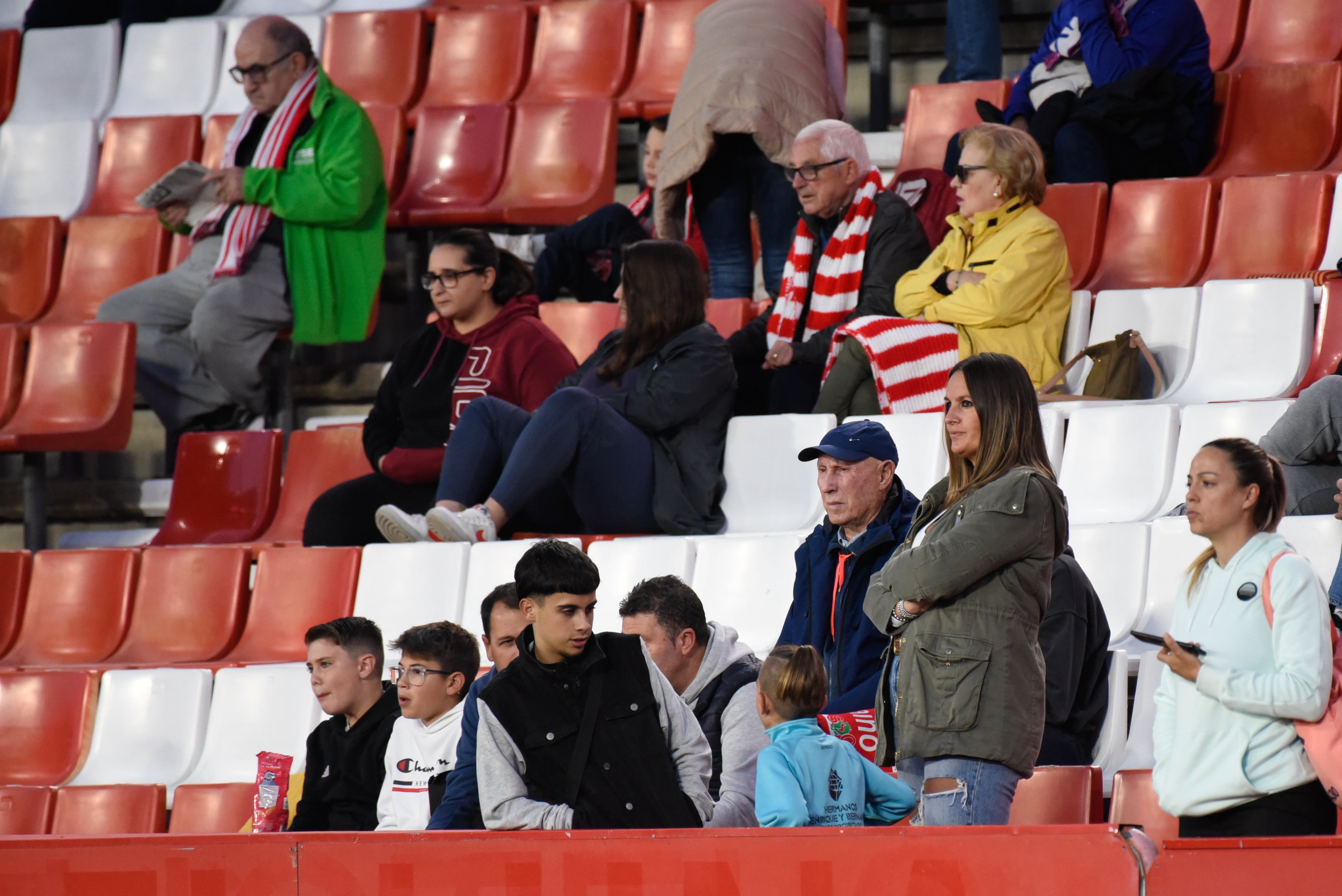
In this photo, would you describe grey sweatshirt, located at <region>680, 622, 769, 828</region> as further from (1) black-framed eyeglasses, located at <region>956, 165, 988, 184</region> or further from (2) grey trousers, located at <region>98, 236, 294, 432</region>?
(2) grey trousers, located at <region>98, 236, 294, 432</region>

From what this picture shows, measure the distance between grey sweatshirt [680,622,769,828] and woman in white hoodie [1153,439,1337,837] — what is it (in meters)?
0.58

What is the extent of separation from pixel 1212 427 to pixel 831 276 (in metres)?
0.99

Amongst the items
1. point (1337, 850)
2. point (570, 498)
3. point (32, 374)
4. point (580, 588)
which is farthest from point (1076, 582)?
point (32, 374)

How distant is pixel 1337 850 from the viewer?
64.8 inches

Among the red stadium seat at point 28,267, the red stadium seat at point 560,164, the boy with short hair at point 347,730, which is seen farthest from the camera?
the red stadium seat at point 28,267

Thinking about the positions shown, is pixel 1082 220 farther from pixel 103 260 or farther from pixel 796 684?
pixel 103 260

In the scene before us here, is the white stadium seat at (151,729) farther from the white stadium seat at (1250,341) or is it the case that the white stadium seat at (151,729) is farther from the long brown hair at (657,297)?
the white stadium seat at (1250,341)

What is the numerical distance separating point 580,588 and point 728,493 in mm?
1570

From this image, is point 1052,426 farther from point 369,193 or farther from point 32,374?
point 32,374

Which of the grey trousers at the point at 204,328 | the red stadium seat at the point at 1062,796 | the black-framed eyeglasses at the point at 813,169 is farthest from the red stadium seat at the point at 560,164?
the red stadium seat at the point at 1062,796

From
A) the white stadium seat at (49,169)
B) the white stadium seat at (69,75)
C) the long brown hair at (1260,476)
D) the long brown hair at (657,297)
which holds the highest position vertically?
the white stadium seat at (69,75)

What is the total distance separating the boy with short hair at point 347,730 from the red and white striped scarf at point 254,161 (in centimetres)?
179

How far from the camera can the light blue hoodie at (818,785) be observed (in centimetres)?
228

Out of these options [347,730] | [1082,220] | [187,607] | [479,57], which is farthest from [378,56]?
[347,730]
